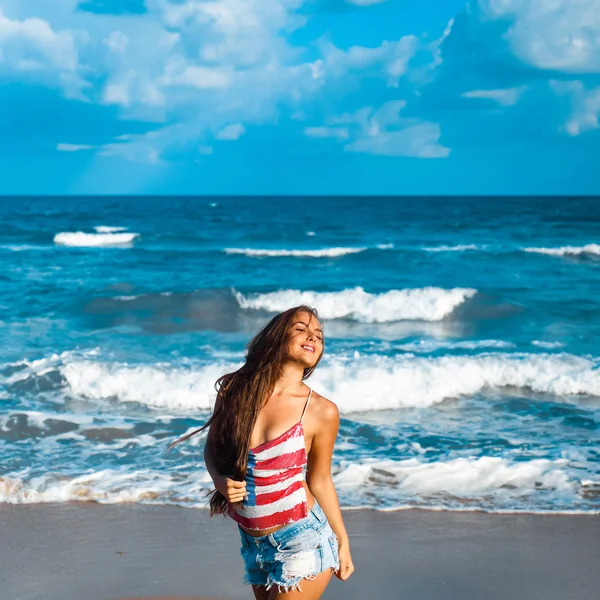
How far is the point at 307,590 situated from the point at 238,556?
8.16ft

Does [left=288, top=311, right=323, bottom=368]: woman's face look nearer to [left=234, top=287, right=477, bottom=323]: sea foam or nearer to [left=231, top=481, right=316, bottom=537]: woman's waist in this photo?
[left=231, top=481, right=316, bottom=537]: woman's waist

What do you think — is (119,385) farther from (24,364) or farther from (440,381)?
(440,381)

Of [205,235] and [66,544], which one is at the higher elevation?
[205,235]

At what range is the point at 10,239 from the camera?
33.2m

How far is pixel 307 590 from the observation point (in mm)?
2545

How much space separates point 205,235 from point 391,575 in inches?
1241

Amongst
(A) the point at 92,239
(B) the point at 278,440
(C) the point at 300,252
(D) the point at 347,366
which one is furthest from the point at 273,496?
(A) the point at 92,239

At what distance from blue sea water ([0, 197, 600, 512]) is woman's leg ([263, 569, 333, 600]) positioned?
3.44 meters

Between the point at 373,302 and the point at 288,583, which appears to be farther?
the point at 373,302

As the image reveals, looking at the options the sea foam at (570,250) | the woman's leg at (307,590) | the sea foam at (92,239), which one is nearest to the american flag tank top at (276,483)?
the woman's leg at (307,590)

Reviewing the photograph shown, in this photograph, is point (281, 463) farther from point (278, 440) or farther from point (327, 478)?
point (327, 478)

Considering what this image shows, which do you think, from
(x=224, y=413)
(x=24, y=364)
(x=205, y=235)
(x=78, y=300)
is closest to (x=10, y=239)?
(x=205, y=235)

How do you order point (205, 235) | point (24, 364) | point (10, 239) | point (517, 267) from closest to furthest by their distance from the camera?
point (24, 364) < point (517, 267) < point (10, 239) < point (205, 235)

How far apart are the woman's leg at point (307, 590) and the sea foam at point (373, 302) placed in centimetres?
1355
